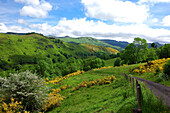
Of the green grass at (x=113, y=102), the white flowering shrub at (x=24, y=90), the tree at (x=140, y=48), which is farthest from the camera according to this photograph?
the tree at (x=140, y=48)

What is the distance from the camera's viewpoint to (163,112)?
718cm

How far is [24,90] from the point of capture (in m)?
15.5

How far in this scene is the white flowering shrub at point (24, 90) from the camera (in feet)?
49.7

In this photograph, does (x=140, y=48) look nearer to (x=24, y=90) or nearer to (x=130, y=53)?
(x=130, y=53)

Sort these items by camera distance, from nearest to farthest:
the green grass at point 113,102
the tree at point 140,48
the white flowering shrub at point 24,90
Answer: the green grass at point 113,102
the white flowering shrub at point 24,90
the tree at point 140,48

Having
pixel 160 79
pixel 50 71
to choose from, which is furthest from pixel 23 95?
pixel 50 71

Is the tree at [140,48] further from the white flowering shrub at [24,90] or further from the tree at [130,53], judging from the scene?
the white flowering shrub at [24,90]

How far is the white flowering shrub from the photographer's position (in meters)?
15.1

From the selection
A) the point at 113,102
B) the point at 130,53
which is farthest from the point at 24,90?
the point at 130,53

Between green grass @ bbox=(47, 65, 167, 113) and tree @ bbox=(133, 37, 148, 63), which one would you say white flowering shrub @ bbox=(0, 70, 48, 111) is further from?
tree @ bbox=(133, 37, 148, 63)

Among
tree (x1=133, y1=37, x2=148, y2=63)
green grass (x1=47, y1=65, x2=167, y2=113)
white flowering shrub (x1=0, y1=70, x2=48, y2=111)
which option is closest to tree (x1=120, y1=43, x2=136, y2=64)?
tree (x1=133, y1=37, x2=148, y2=63)

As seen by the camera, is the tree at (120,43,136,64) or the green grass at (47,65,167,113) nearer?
the green grass at (47,65,167,113)

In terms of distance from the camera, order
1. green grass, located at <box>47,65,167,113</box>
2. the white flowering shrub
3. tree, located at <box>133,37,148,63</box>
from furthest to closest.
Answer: tree, located at <box>133,37,148,63</box> < the white flowering shrub < green grass, located at <box>47,65,167,113</box>

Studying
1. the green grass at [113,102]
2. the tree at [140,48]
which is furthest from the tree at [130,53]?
the green grass at [113,102]
